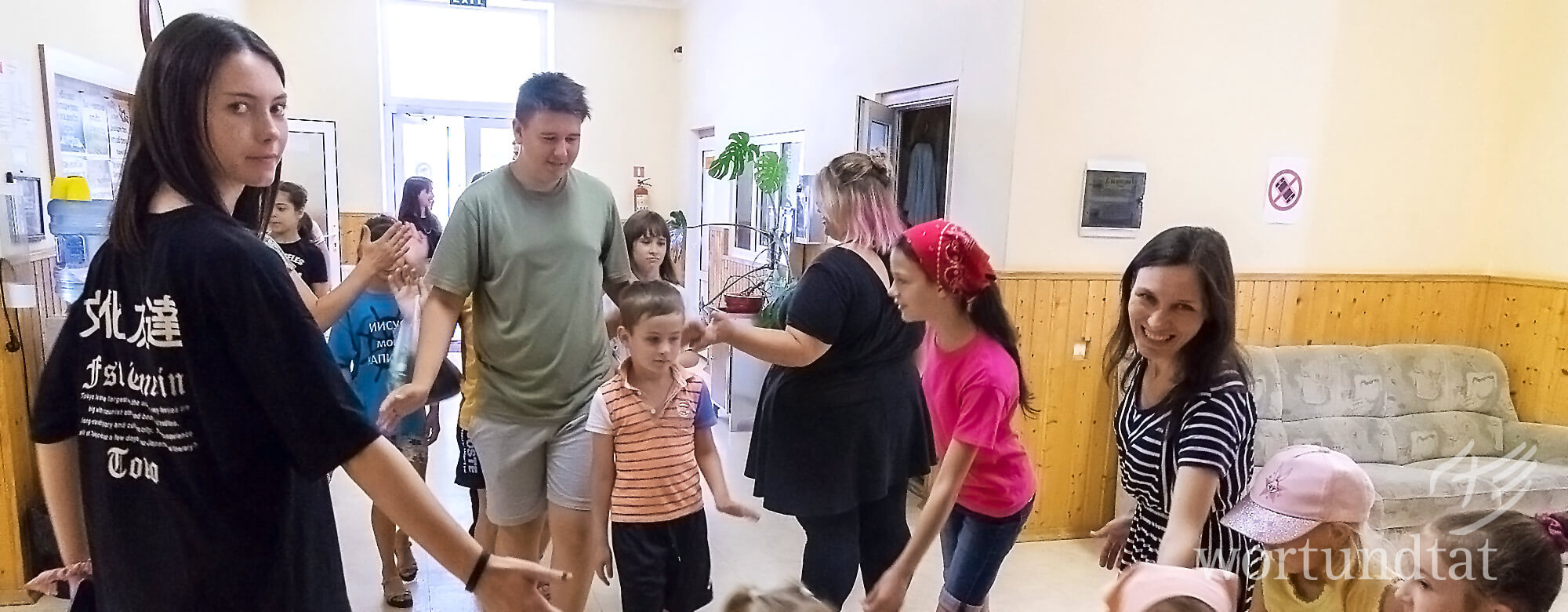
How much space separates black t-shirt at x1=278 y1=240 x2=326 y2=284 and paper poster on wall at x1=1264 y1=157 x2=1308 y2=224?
381cm

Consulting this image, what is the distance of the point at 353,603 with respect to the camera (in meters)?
2.98

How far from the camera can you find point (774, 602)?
1.25 meters

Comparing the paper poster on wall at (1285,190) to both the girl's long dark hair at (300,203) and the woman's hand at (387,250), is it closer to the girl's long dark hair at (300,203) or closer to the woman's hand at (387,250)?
the woman's hand at (387,250)

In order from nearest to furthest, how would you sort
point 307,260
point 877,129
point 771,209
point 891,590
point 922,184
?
point 891,590 < point 307,260 < point 877,129 < point 922,184 < point 771,209

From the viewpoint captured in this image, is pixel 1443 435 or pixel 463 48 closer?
pixel 1443 435

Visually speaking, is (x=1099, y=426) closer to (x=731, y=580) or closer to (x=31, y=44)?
(x=731, y=580)

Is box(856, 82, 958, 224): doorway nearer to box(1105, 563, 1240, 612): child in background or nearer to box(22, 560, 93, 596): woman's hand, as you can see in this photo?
box(1105, 563, 1240, 612): child in background

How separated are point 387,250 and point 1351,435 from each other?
401 cm

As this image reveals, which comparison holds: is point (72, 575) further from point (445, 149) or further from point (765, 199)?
point (445, 149)

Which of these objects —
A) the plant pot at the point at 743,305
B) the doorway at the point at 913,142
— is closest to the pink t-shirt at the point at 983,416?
the doorway at the point at 913,142

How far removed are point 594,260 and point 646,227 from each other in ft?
4.67

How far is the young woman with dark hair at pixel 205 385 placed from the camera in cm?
110

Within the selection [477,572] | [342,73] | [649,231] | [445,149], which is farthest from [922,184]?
[342,73]

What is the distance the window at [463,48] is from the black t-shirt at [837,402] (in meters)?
6.50
